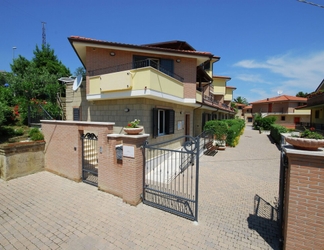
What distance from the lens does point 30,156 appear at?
7.59 meters

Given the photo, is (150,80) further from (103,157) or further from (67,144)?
(67,144)

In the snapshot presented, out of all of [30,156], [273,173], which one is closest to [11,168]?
[30,156]

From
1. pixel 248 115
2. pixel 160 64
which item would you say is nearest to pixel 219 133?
pixel 160 64

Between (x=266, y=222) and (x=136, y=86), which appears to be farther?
(x=136, y=86)

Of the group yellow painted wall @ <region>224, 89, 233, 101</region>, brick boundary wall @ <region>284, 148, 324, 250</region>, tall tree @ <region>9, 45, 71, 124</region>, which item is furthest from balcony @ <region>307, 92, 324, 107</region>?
tall tree @ <region>9, 45, 71, 124</region>

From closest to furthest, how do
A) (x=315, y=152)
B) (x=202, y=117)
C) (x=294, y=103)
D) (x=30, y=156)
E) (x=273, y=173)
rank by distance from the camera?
(x=315, y=152)
(x=30, y=156)
(x=273, y=173)
(x=202, y=117)
(x=294, y=103)

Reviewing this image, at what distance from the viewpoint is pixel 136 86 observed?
25.6 feet

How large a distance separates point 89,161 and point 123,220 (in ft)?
14.1

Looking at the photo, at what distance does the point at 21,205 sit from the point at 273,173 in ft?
34.6

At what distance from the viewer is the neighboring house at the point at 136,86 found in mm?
8039

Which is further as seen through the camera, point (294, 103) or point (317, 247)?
point (294, 103)

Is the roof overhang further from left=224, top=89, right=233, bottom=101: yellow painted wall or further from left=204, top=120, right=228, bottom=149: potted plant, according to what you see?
left=224, top=89, right=233, bottom=101: yellow painted wall

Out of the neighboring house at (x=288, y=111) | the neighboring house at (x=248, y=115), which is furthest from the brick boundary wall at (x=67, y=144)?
the neighboring house at (x=248, y=115)

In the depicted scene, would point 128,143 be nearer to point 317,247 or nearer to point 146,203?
point 146,203
